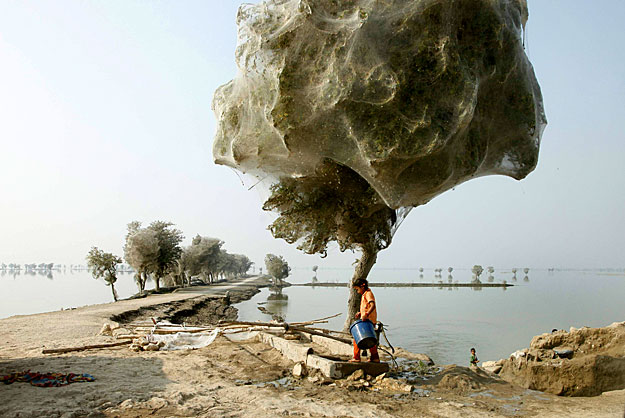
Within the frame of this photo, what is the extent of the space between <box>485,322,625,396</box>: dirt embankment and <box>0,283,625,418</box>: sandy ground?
0.48m

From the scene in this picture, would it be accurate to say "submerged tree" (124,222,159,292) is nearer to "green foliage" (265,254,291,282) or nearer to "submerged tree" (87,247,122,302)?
"submerged tree" (87,247,122,302)

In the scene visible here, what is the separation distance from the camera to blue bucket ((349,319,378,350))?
Result: 7.84m

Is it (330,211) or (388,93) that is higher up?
(388,93)

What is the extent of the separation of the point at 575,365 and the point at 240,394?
584 cm

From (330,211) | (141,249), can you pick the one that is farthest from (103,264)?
(330,211)

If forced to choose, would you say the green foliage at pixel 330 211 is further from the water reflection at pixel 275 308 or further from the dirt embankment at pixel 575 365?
the water reflection at pixel 275 308

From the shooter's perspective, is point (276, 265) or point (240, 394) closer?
point (240, 394)

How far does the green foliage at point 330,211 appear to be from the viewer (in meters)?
11.2

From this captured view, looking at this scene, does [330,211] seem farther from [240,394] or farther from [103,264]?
[103,264]

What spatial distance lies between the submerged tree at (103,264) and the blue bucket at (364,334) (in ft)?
117

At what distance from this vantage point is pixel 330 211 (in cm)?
Answer: 1197

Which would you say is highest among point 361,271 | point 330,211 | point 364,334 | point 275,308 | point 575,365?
point 330,211

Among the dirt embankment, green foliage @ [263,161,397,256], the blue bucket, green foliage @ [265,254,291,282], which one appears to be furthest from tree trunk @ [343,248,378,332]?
green foliage @ [265,254,291,282]

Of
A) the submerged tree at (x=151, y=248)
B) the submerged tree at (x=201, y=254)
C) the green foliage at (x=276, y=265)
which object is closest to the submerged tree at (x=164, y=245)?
the submerged tree at (x=151, y=248)
